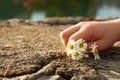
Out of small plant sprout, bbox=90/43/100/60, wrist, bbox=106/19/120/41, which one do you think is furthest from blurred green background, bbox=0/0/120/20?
small plant sprout, bbox=90/43/100/60

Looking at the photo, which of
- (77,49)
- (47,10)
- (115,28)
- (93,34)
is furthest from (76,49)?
(47,10)

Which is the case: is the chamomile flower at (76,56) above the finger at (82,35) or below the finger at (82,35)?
below

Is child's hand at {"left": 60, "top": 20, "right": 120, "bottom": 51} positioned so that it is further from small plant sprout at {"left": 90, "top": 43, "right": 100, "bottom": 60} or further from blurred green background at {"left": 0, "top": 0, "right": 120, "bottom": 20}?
blurred green background at {"left": 0, "top": 0, "right": 120, "bottom": 20}

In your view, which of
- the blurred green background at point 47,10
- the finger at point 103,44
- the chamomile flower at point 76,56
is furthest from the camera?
the blurred green background at point 47,10

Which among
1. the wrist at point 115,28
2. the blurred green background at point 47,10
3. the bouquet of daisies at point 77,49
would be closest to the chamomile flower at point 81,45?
the bouquet of daisies at point 77,49

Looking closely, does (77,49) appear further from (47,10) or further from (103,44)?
(47,10)

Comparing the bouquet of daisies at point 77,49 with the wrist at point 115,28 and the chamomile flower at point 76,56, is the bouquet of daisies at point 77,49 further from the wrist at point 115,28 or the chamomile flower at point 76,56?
the wrist at point 115,28

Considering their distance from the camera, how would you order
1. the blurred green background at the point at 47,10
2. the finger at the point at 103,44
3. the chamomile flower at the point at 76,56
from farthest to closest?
the blurred green background at the point at 47,10 → the finger at the point at 103,44 → the chamomile flower at the point at 76,56

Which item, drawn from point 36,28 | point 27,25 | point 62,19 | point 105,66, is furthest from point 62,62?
point 62,19
